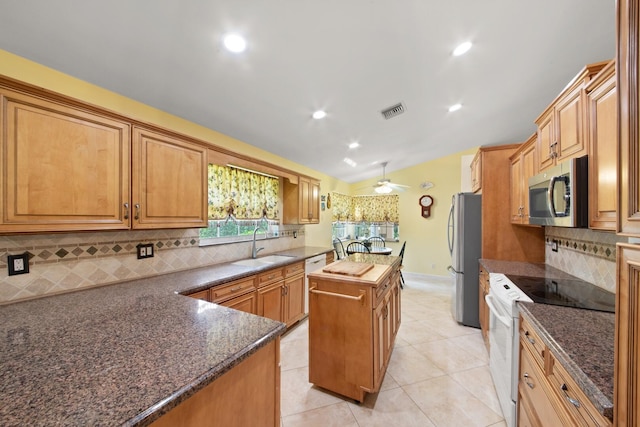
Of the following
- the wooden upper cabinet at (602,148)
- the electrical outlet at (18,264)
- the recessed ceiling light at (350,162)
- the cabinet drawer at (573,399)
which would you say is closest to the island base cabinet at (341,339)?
the cabinet drawer at (573,399)

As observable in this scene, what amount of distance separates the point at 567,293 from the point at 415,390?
1.36 meters

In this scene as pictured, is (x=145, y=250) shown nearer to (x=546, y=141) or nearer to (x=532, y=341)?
(x=532, y=341)

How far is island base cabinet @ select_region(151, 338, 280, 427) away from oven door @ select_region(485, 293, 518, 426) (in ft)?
4.95

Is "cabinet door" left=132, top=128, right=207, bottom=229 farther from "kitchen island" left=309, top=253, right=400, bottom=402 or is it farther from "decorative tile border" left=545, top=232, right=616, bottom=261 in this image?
"decorative tile border" left=545, top=232, right=616, bottom=261

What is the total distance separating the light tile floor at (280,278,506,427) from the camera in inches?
69.6

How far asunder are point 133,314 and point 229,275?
0.94m

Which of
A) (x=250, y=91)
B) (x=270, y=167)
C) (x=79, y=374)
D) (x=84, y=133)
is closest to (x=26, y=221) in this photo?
(x=84, y=133)

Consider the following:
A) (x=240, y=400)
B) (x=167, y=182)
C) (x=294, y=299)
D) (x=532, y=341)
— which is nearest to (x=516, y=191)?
(x=532, y=341)

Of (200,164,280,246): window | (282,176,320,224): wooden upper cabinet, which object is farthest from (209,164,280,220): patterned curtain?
(282,176,320,224): wooden upper cabinet

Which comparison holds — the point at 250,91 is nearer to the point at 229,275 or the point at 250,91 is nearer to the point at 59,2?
the point at 59,2

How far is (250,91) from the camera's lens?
2150 millimetres

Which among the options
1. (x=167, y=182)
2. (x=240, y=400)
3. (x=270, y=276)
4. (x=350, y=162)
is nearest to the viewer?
(x=240, y=400)

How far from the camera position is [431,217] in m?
5.57

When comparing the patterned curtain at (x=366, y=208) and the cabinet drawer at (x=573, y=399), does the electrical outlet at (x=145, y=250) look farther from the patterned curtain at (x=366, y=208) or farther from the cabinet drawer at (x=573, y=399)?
the patterned curtain at (x=366, y=208)
